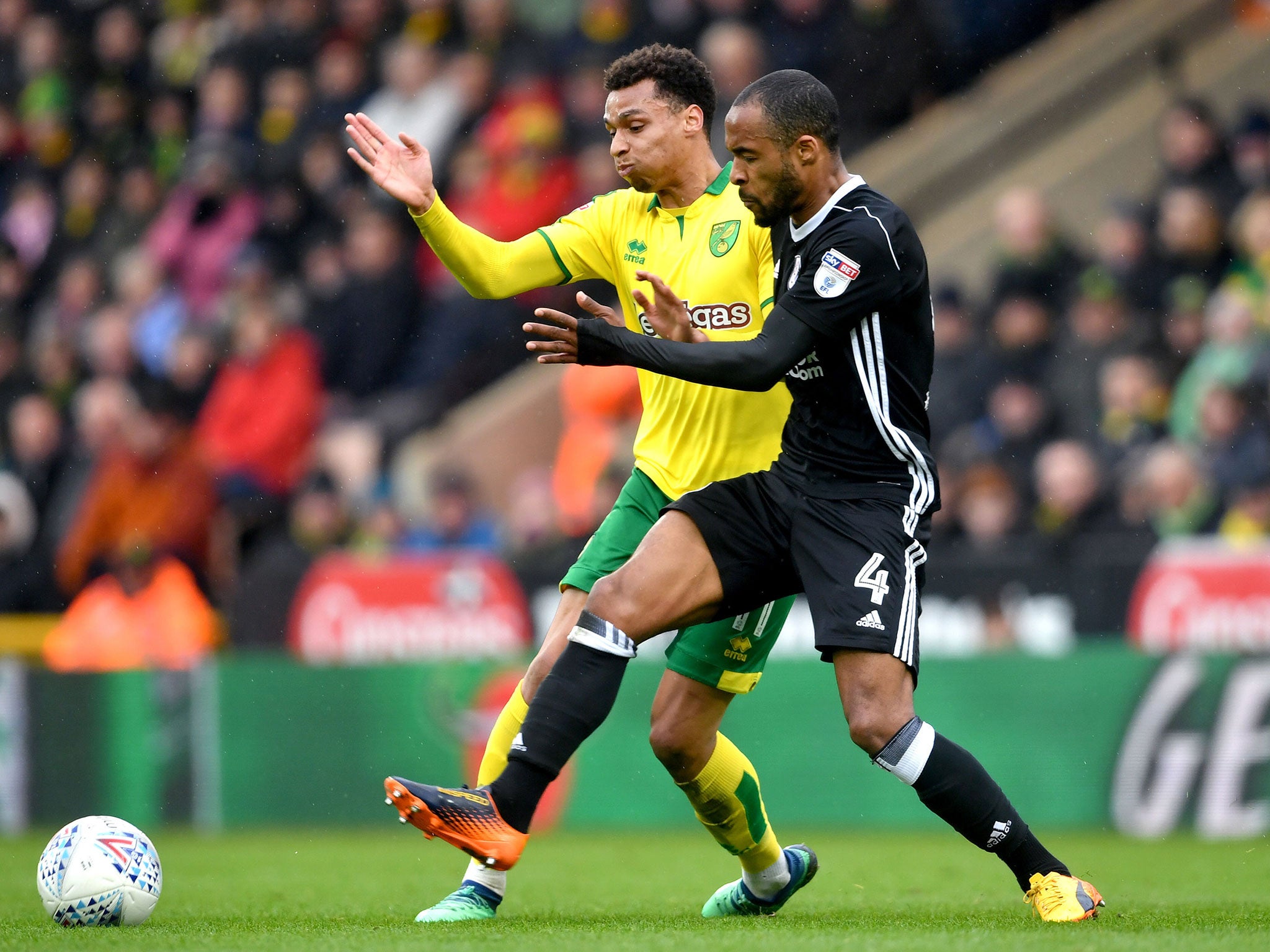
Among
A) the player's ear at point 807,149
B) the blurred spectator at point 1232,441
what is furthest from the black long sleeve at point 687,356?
the blurred spectator at point 1232,441

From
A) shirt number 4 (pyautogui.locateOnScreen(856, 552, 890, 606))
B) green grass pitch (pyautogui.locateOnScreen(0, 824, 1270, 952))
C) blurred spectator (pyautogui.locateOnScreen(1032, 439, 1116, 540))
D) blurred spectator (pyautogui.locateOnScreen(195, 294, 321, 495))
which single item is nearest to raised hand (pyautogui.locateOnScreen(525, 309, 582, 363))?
shirt number 4 (pyautogui.locateOnScreen(856, 552, 890, 606))

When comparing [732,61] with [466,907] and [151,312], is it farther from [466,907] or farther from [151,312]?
[466,907]

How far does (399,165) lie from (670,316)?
42.9 inches

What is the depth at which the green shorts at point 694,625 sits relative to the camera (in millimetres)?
5508

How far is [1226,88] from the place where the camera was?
12039 millimetres

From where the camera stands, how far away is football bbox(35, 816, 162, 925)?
523 cm

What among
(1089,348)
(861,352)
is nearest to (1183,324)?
(1089,348)

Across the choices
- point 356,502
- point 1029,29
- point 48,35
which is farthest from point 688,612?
point 48,35

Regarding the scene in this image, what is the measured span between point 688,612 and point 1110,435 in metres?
5.69

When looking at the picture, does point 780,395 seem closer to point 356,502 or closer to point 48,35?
point 356,502

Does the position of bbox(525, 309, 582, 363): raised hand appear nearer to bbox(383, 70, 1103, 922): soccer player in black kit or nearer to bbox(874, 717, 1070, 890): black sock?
bbox(383, 70, 1103, 922): soccer player in black kit

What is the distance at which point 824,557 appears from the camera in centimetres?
504

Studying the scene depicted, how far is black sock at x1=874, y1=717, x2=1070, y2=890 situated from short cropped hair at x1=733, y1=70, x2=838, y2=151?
5.31 ft

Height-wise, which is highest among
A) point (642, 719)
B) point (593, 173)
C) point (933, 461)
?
point (593, 173)
